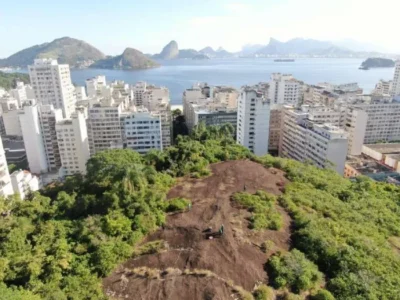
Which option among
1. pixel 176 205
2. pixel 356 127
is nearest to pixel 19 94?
pixel 176 205

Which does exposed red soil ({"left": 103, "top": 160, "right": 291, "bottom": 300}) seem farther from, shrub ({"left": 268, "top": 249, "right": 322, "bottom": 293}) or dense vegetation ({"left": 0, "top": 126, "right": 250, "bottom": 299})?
dense vegetation ({"left": 0, "top": 126, "right": 250, "bottom": 299})

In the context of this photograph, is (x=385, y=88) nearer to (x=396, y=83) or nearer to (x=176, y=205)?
(x=396, y=83)

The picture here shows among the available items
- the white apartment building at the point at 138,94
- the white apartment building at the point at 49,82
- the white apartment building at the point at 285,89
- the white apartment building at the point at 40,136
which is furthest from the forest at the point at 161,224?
the white apartment building at the point at 138,94

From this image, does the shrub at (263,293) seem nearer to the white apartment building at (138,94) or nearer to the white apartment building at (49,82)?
the white apartment building at (49,82)

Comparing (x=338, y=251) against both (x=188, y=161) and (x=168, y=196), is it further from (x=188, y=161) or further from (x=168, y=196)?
(x=188, y=161)

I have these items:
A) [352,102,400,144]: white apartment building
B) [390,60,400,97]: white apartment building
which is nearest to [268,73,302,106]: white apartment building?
[352,102,400,144]: white apartment building

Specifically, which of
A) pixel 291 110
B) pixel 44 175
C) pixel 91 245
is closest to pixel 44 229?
pixel 91 245

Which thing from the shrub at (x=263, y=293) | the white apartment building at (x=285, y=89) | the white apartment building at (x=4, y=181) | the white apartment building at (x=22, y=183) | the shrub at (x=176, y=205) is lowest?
the white apartment building at (x=22, y=183)
